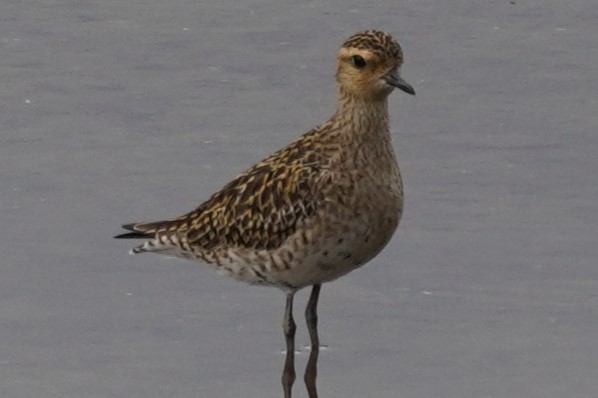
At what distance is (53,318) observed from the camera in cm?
1216

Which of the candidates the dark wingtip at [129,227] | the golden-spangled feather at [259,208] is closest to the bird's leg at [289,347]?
the golden-spangled feather at [259,208]

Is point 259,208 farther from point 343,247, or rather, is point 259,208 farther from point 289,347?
point 289,347

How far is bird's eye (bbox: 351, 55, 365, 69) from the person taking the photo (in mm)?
11594

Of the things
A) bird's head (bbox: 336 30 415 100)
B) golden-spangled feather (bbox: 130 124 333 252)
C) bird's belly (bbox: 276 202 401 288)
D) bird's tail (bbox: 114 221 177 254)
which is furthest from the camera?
bird's tail (bbox: 114 221 177 254)

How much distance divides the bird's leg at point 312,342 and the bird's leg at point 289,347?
9 cm

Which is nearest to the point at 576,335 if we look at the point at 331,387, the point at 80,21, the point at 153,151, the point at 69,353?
the point at 331,387

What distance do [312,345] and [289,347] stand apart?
13 cm

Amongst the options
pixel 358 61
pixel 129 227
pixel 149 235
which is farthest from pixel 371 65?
pixel 129 227

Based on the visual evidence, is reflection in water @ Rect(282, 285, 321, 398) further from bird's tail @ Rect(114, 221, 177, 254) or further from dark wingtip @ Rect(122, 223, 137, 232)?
dark wingtip @ Rect(122, 223, 137, 232)

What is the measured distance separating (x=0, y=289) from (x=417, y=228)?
107 inches

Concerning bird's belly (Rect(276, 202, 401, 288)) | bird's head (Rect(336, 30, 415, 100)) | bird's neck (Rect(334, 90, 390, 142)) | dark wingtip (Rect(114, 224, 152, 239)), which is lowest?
dark wingtip (Rect(114, 224, 152, 239))

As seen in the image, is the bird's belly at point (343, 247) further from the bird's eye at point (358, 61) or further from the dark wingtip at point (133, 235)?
the dark wingtip at point (133, 235)

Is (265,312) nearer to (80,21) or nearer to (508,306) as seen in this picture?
(508,306)

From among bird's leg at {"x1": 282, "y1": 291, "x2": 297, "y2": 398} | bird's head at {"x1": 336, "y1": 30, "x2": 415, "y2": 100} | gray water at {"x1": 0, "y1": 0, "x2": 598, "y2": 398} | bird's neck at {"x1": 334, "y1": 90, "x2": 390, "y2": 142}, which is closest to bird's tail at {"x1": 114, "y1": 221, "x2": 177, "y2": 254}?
gray water at {"x1": 0, "y1": 0, "x2": 598, "y2": 398}
